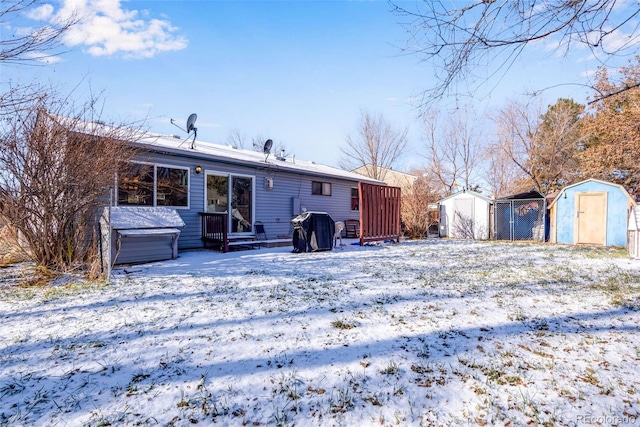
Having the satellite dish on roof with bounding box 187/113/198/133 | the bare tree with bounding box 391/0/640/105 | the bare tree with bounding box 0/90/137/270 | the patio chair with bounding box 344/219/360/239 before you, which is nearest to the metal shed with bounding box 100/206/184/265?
the bare tree with bounding box 0/90/137/270

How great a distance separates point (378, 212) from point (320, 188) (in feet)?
9.27

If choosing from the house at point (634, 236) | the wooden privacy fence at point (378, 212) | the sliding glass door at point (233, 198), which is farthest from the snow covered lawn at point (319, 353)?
the wooden privacy fence at point (378, 212)

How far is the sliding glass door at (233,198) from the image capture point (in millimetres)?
9055

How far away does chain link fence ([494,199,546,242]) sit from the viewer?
1274 centimetres

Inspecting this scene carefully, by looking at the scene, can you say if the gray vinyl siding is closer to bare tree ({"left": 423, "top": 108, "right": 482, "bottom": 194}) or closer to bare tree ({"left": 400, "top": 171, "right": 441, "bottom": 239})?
bare tree ({"left": 400, "top": 171, "right": 441, "bottom": 239})

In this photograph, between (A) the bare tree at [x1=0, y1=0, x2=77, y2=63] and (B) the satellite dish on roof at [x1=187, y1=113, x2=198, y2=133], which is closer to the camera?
(A) the bare tree at [x1=0, y1=0, x2=77, y2=63]

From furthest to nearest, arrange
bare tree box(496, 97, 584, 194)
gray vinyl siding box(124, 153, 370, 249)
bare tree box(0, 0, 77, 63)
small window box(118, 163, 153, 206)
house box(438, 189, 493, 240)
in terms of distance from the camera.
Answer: bare tree box(496, 97, 584, 194) → house box(438, 189, 493, 240) → gray vinyl siding box(124, 153, 370, 249) → small window box(118, 163, 153, 206) → bare tree box(0, 0, 77, 63)

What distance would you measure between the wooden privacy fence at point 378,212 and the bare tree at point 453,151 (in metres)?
12.9

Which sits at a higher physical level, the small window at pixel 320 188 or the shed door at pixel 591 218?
the small window at pixel 320 188

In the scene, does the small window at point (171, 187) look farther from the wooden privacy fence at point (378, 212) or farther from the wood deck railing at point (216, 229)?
the wooden privacy fence at point (378, 212)

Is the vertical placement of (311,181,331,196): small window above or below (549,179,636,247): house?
above

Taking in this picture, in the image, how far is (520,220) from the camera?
43.9 feet

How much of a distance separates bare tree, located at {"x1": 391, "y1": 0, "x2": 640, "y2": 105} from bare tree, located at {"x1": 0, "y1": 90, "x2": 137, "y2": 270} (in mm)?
5365

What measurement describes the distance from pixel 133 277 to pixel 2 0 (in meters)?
4.02
